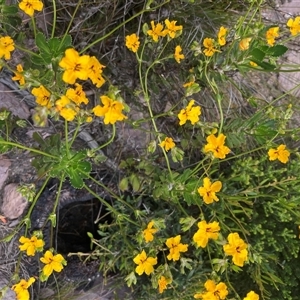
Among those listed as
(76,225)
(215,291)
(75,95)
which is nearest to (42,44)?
(75,95)

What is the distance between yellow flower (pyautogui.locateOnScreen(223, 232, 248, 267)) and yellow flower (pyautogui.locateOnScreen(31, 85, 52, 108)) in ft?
1.79

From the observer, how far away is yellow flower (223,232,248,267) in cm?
115

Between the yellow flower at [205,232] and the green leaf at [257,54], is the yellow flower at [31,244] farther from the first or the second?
the green leaf at [257,54]

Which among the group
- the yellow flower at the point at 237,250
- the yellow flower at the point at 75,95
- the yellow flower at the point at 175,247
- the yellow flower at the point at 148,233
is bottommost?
the yellow flower at the point at 175,247

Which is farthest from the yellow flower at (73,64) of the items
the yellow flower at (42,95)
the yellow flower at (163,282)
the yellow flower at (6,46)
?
the yellow flower at (163,282)

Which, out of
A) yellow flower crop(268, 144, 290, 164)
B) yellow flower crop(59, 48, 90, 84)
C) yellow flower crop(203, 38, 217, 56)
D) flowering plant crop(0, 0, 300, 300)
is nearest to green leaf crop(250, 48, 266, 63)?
flowering plant crop(0, 0, 300, 300)

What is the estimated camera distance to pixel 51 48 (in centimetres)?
98

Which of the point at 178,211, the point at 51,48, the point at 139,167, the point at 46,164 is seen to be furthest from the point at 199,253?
the point at 51,48

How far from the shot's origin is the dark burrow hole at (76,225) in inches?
65.3

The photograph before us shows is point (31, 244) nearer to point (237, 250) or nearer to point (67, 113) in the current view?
point (67, 113)

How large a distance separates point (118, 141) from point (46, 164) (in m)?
0.45

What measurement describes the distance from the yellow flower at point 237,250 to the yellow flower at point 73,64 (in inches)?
21.7

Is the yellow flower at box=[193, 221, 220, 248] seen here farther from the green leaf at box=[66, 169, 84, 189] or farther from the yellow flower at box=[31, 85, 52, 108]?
the yellow flower at box=[31, 85, 52, 108]

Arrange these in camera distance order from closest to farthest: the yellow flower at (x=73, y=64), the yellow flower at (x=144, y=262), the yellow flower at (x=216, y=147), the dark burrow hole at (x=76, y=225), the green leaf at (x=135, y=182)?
the yellow flower at (x=73, y=64)
the yellow flower at (x=216, y=147)
the yellow flower at (x=144, y=262)
the green leaf at (x=135, y=182)
the dark burrow hole at (x=76, y=225)
